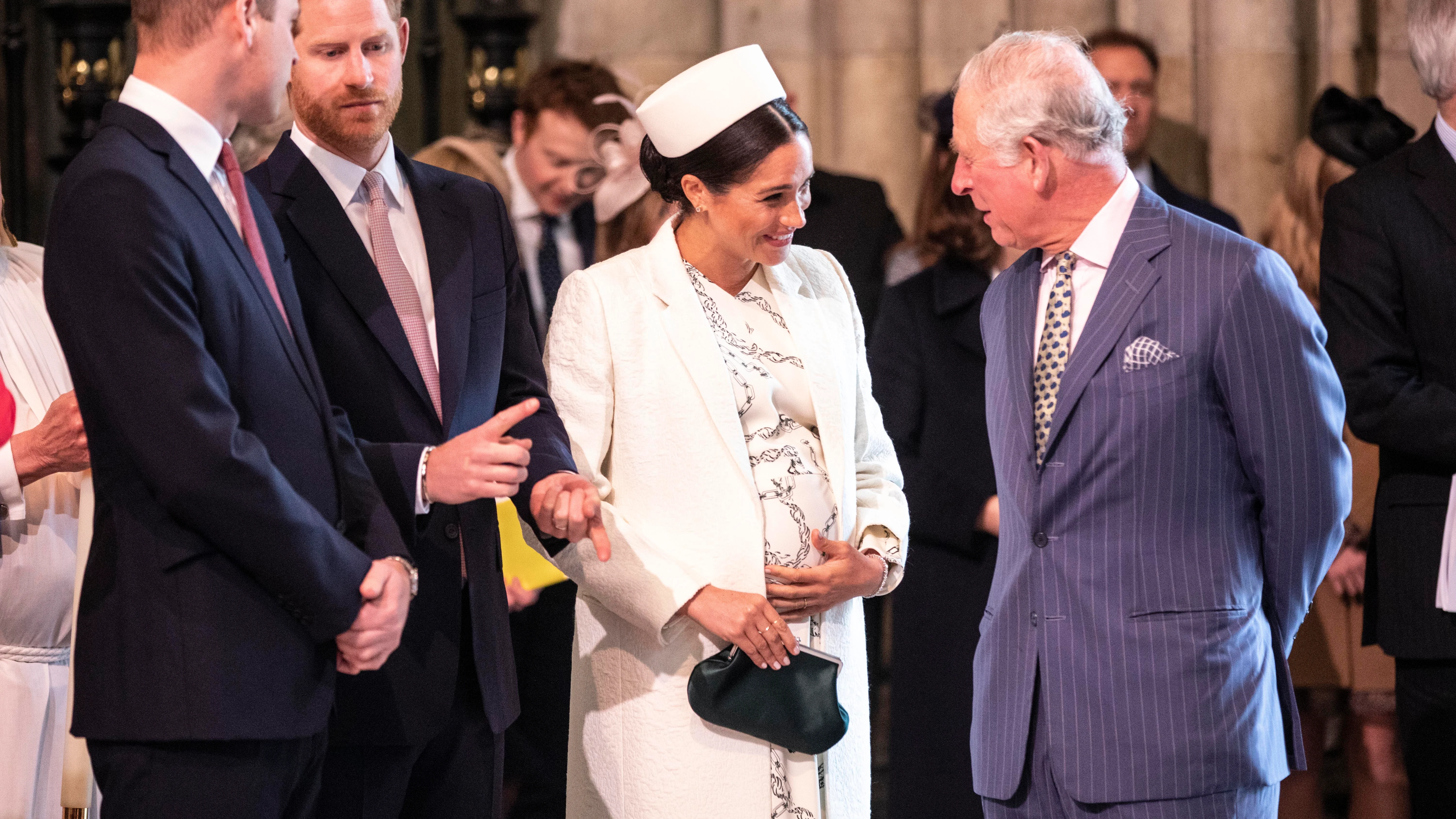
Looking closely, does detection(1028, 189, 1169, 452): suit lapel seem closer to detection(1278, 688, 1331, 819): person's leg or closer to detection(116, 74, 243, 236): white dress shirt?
detection(116, 74, 243, 236): white dress shirt

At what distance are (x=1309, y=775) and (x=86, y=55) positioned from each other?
4175mm

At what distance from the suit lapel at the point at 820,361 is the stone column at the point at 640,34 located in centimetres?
267

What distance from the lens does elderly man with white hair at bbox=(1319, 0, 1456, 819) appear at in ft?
9.84

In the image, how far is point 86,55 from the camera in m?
4.65

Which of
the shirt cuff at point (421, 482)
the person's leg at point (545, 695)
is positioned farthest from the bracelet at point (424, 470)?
the person's leg at point (545, 695)

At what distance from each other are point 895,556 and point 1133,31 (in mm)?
3095

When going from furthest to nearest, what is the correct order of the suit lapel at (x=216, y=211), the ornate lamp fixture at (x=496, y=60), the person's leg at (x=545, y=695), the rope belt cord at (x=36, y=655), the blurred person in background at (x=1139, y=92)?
the ornate lamp fixture at (x=496, y=60) → the blurred person in background at (x=1139, y=92) → the person's leg at (x=545, y=695) → the rope belt cord at (x=36, y=655) → the suit lapel at (x=216, y=211)

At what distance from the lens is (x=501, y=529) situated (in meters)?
3.38

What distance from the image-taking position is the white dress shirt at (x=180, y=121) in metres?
1.88

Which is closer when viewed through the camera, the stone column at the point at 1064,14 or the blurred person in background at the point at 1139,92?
→ the blurred person in background at the point at 1139,92

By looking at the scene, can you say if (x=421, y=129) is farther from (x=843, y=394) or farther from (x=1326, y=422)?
(x=1326, y=422)

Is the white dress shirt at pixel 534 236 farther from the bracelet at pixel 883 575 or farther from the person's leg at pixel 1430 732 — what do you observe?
the person's leg at pixel 1430 732

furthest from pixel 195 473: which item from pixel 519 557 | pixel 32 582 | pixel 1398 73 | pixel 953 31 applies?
pixel 1398 73

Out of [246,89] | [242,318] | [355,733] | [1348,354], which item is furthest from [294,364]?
[1348,354]
